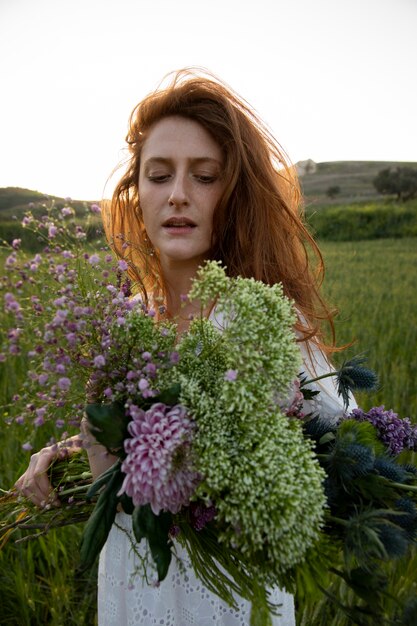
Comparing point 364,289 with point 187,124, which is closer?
point 187,124

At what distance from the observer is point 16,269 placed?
0.86 metres

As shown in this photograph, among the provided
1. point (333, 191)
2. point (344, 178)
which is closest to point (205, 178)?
point (333, 191)

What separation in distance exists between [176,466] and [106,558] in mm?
767

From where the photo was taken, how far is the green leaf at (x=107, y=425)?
72 cm

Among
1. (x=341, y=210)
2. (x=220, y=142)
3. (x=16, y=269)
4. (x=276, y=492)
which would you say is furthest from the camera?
(x=341, y=210)

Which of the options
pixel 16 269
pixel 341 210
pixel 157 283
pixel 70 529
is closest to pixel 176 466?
pixel 16 269

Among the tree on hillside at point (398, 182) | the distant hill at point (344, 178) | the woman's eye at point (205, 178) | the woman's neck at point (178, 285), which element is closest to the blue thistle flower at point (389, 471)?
the woman's neck at point (178, 285)

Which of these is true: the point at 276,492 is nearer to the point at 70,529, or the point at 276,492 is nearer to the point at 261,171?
the point at 261,171

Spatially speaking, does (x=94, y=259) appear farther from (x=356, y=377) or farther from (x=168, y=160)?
(x=168, y=160)

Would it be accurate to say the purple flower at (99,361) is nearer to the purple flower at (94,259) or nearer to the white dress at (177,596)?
the purple flower at (94,259)

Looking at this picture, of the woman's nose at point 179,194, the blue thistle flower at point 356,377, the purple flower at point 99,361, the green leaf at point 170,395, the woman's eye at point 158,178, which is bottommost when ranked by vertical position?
the blue thistle flower at point 356,377

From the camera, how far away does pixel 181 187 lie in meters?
1.32

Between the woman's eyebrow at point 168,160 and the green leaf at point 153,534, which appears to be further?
the woman's eyebrow at point 168,160

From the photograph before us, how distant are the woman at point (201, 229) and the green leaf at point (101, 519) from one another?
1.40 feet
